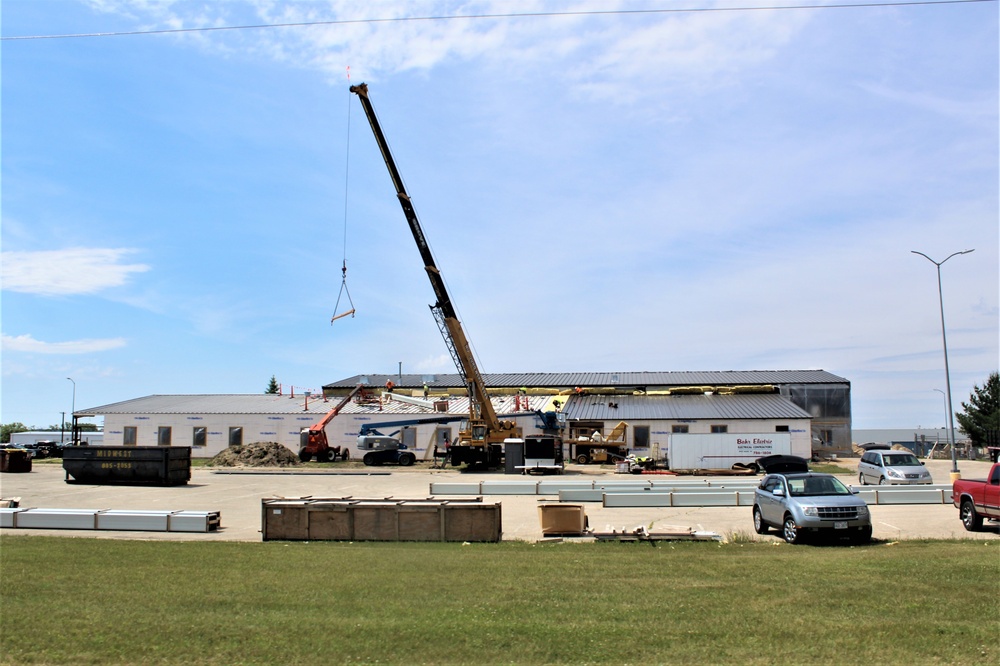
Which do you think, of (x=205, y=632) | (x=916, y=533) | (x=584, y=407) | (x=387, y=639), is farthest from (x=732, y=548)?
(x=584, y=407)

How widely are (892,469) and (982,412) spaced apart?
216 feet

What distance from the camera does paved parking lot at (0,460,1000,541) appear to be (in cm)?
2067

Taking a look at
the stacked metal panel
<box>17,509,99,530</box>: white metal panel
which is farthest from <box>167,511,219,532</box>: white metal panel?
<box>17,509,99,530</box>: white metal panel

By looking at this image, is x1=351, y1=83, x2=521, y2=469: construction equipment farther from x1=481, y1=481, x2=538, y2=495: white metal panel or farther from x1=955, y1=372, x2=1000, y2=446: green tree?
x1=955, y1=372, x2=1000, y2=446: green tree

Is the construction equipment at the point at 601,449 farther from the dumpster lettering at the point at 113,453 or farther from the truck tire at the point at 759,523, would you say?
the truck tire at the point at 759,523

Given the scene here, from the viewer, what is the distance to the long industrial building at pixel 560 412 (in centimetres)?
5975

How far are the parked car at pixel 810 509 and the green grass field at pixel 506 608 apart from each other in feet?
4.88

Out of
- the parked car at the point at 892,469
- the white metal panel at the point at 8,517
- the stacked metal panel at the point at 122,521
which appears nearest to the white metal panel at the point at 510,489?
the stacked metal panel at the point at 122,521

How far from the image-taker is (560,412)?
64062 millimetres

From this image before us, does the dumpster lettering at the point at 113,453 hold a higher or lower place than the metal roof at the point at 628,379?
lower

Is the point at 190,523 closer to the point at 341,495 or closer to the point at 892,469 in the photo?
the point at 341,495

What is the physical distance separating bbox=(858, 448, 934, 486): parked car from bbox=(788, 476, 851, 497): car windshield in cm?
1463

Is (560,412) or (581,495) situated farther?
(560,412)

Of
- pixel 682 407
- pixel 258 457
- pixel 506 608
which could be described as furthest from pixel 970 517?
pixel 258 457
